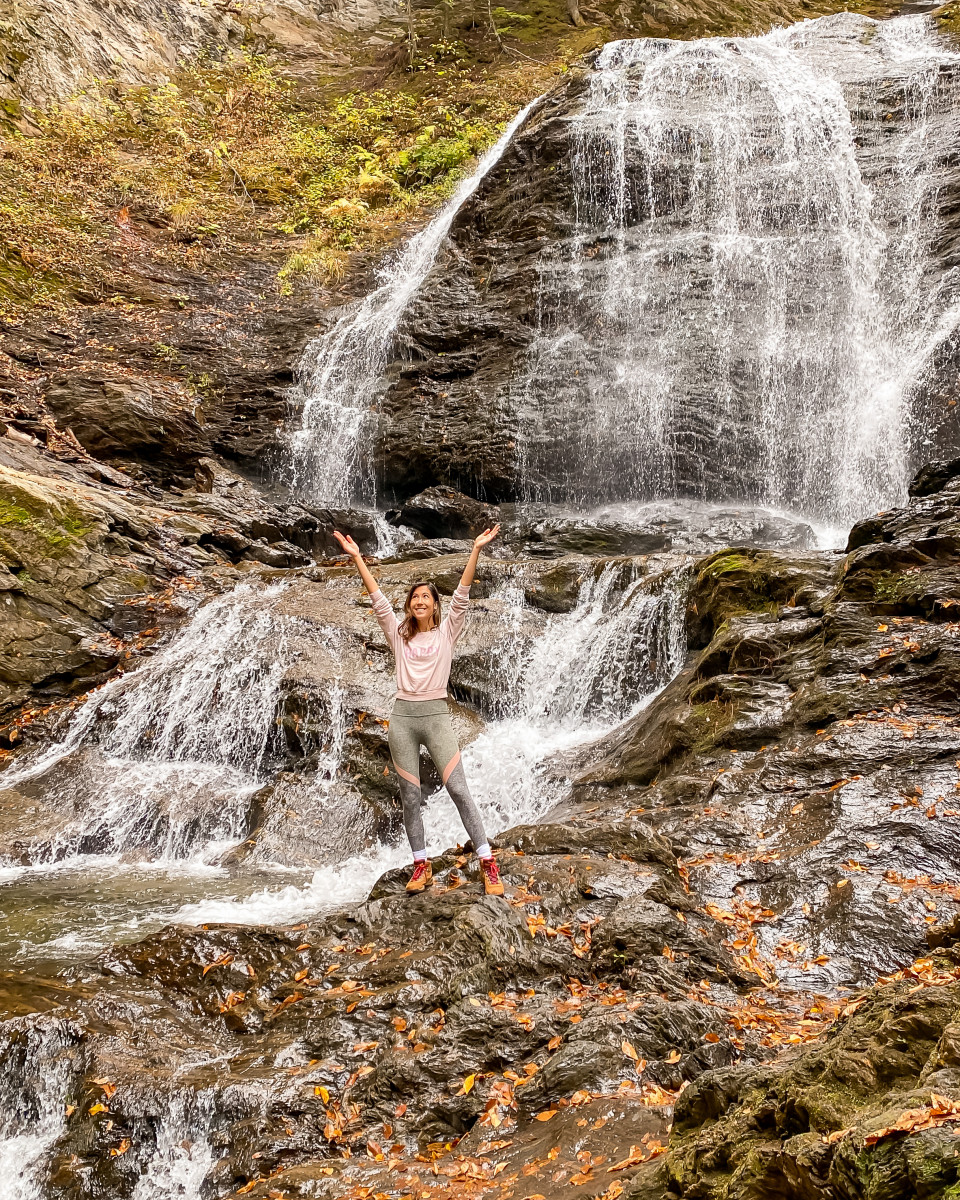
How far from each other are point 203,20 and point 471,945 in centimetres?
3389

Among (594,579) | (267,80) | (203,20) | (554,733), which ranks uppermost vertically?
(203,20)

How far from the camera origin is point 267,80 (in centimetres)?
2866

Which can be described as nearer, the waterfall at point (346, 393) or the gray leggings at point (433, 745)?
the gray leggings at point (433, 745)

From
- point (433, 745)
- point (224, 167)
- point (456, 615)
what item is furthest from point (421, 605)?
point (224, 167)

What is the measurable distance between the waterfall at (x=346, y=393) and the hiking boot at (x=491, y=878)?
12.8 metres

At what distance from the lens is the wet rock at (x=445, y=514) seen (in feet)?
49.8

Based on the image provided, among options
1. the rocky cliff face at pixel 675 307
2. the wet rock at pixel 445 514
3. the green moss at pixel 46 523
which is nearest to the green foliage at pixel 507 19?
the rocky cliff face at pixel 675 307

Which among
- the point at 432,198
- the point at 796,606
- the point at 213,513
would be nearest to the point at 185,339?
the point at 213,513

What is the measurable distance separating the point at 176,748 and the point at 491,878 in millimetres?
5831

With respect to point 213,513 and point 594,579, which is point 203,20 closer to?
point 213,513

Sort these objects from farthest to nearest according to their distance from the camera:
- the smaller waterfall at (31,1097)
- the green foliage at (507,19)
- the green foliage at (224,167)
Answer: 1. the green foliage at (507,19)
2. the green foliage at (224,167)
3. the smaller waterfall at (31,1097)

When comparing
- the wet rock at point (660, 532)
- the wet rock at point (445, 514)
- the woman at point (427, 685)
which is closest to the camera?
the woman at point (427, 685)

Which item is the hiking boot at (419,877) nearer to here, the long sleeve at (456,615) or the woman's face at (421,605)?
the long sleeve at (456,615)

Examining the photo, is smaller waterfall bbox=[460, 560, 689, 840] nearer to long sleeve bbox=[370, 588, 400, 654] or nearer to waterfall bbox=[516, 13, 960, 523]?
long sleeve bbox=[370, 588, 400, 654]
